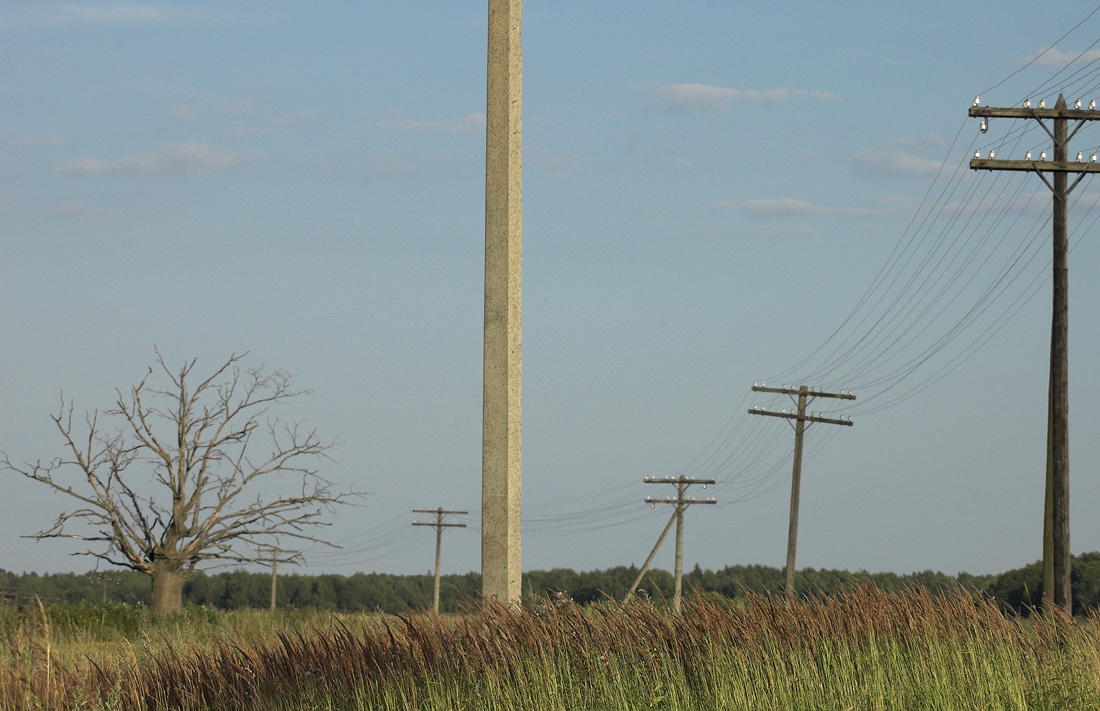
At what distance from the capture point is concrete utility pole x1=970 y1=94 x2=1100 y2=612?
2300 cm

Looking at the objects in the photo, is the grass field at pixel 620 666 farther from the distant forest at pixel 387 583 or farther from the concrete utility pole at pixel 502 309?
the distant forest at pixel 387 583

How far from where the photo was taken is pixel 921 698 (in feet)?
27.1

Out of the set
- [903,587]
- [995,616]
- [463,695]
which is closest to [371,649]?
→ [463,695]

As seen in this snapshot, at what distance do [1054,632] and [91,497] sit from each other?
14.8 m

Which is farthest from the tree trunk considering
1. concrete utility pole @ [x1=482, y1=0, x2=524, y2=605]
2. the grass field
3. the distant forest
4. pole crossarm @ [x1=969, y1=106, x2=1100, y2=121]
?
pole crossarm @ [x1=969, y1=106, x2=1100, y2=121]

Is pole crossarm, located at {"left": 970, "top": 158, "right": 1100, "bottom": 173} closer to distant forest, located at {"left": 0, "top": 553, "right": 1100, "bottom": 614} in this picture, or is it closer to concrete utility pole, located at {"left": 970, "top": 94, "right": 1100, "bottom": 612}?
concrete utility pole, located at {"left": 970, "top": 94, "right": 1100, "bottom": 612}

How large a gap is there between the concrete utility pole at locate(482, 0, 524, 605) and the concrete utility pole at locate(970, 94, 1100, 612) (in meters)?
16.5

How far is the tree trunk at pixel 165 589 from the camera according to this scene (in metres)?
19.3

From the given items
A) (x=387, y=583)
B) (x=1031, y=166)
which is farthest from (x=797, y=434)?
(x=387, y=583)

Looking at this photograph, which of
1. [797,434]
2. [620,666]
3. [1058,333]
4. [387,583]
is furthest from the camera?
[387,583]

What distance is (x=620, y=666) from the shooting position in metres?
7.98

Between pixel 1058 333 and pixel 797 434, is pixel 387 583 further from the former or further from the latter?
pixel 1058 333

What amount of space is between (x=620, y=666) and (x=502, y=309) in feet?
9.23

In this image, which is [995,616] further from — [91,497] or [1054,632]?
[91,497]
